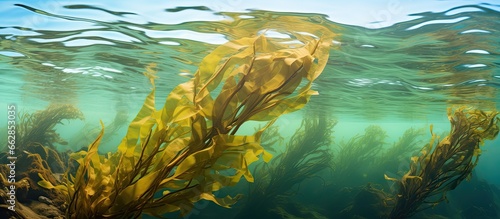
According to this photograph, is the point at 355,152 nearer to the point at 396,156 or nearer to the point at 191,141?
the point at 396,156

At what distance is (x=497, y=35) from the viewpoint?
7418 millimetres

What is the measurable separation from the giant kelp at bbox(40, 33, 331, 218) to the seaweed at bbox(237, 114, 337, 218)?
906 centimetres

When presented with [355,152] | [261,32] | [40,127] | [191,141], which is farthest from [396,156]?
[40,127]

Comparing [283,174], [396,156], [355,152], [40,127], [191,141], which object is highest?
[191,141]

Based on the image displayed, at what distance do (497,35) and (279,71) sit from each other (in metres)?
7.78

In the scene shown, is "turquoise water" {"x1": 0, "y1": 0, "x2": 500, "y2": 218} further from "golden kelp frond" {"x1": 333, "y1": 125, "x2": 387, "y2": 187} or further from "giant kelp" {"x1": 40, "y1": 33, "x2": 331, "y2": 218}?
"golden kelp frond" {"x1": 333, "y1": 125, "x2": 387, "y2": 187}

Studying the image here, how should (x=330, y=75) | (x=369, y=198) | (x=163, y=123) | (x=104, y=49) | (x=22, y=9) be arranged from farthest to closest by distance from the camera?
(x=330, y=75), (x=369, y=198), (x=104, y=49), (x=22, y=9), (x=163, y=123)

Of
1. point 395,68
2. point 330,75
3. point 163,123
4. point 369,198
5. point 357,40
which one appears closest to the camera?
point 163,123

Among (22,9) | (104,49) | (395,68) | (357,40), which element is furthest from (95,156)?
(395,68)

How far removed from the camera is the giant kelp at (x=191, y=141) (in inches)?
102

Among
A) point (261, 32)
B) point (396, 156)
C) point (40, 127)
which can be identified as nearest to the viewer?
point (261, 32)

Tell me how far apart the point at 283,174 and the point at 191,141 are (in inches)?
372

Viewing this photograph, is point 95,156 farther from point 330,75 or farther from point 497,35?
point 330,75

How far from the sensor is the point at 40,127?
450 inches
